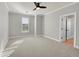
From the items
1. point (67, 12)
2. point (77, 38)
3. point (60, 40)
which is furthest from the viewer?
point (60, 40)

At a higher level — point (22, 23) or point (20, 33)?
point (22, 23)

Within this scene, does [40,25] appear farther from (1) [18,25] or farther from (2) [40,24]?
(1) [18,25]

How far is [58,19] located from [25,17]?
174 inches

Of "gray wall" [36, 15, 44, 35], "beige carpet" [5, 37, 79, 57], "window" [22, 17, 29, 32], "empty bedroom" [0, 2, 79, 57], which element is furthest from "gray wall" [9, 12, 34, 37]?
"beige carpet" [5, 37, 79, 57]

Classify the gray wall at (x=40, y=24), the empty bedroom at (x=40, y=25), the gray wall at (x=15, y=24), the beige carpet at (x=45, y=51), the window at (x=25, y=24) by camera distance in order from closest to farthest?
the beige carpet at (x=45, y=51)
the empty bedroom at (x=40, y=25)
the gray wall at (x=15, y=24)
the window at (x=25, y=24)
the gray wall at (x=40, y=24)

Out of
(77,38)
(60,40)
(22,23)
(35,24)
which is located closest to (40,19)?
(35,24)

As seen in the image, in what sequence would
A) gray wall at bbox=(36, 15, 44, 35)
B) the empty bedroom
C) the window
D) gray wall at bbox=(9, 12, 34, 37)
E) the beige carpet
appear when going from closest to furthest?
the beige carpet < the empty bedroom < gray wall at bbox=(9, 12, 34, 37) < the window < gray wall at bbox=(36, 15, 44, 35)

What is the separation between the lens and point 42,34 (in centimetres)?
1067

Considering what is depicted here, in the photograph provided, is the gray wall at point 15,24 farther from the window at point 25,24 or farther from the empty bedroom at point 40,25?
the window at point 25,24

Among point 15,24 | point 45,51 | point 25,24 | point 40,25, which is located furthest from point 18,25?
point 45,51

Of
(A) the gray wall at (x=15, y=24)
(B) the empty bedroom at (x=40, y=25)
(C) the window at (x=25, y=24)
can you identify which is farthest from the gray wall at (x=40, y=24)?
(A) the gray wall at (x=15, y=24)

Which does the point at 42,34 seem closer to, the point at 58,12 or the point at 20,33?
the point at 20,33

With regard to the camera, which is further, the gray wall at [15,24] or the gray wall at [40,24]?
the gray wall at [40,24]

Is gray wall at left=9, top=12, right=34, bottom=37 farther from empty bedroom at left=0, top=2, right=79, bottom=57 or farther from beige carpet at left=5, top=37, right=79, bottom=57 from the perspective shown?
beige carpet at left=5, top=37, right=79, bottom=57
